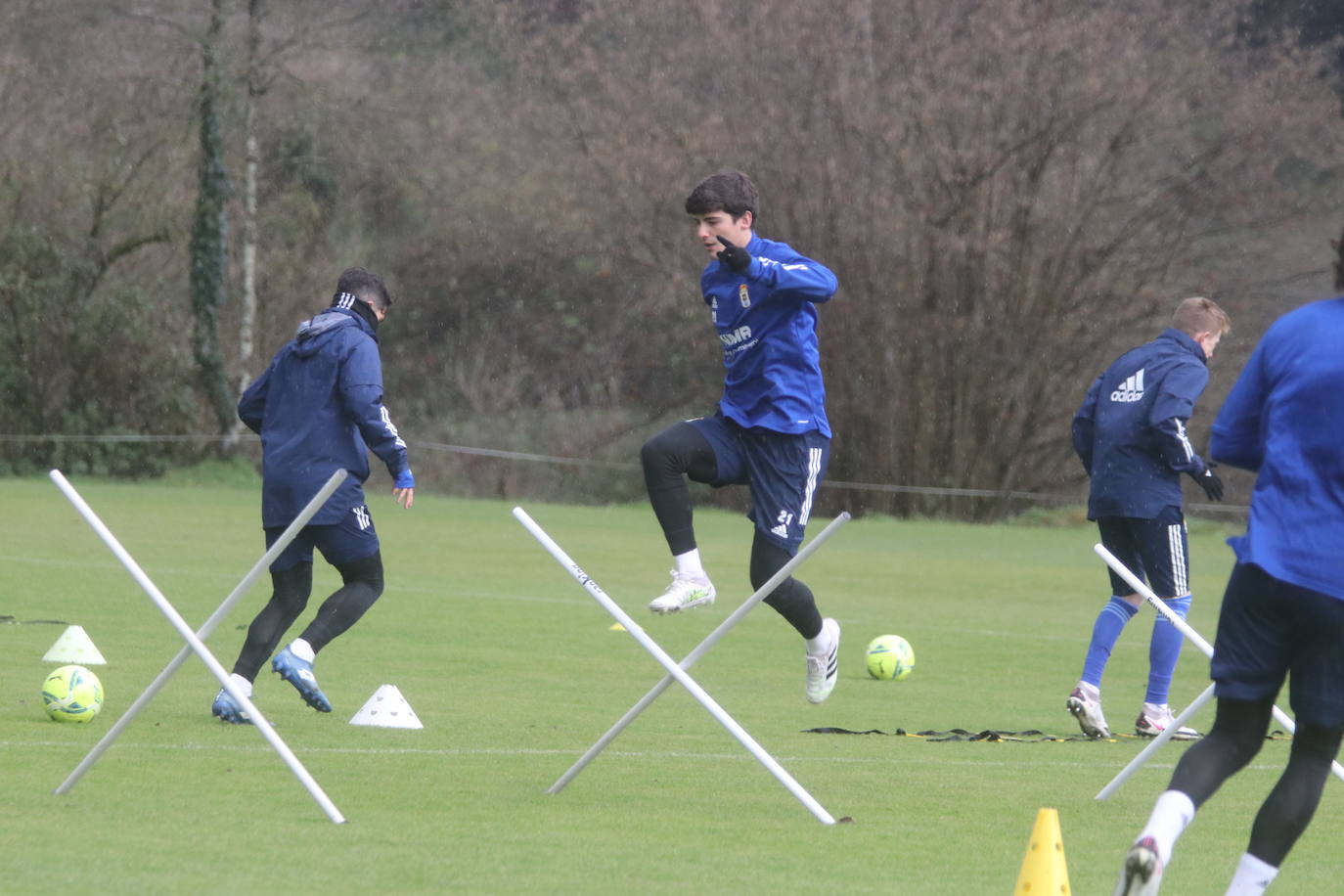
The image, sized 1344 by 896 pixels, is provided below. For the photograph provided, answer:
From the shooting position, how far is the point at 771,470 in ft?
25.6

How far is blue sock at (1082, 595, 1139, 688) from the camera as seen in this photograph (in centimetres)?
944

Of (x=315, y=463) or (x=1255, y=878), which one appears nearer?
(x=1255, y=878)

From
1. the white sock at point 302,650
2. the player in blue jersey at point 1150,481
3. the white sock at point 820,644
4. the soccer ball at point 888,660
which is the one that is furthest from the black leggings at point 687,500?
the soccer ball at point 888,660

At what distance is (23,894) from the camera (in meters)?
4.93

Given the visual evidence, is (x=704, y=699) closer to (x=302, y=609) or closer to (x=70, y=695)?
(x=302, y=609)

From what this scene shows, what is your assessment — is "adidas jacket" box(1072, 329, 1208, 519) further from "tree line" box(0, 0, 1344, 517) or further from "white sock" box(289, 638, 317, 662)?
"tree line" box(0, 0, 1344, 517)

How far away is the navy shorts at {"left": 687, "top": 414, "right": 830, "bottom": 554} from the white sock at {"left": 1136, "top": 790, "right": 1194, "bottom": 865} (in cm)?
314

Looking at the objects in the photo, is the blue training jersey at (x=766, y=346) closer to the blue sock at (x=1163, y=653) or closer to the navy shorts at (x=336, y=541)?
the navy shorts at (x=336, y=541)

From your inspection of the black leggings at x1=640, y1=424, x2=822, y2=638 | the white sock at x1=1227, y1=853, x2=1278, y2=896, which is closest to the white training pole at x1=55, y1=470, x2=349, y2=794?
the black leggings at x1=640, y1=424, x2=822, y2=638

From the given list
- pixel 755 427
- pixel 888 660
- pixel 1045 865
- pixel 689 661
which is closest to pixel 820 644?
pixel 755 427

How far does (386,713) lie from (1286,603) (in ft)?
15.1

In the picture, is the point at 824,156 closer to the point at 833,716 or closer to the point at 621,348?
the point at 621,348

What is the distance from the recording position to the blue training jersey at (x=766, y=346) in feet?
25.3

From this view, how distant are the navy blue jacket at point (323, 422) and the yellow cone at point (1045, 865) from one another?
4403 millimetres
